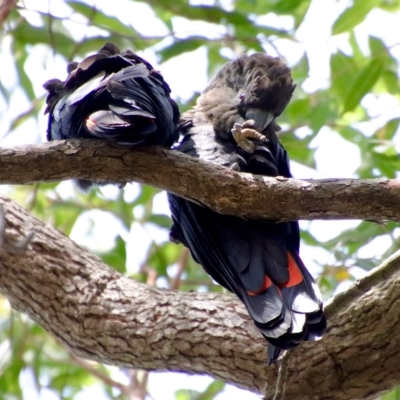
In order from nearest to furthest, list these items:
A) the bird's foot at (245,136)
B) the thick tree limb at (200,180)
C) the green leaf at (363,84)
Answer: the thick tree limb at (200,180)
the bird's foot at (245,136)
the green leaf at (363,84)

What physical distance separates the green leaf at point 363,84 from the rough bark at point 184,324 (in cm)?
140

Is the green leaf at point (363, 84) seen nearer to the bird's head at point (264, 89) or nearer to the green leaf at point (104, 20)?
the bird's head at point (264, 89)

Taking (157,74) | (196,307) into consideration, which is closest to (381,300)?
(196,307)

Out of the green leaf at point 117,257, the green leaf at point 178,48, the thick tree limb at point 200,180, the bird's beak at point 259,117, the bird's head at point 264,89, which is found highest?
the green leaf at point 178,48

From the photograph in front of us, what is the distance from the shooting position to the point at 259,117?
3.08 m

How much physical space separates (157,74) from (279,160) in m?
0.62

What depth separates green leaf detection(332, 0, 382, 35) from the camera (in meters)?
3.80

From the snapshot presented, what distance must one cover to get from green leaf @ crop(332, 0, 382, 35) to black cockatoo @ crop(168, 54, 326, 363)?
730 millimetres

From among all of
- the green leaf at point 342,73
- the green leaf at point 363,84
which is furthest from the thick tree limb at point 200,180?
the green leaf at point 342,73

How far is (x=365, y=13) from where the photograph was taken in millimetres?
3809

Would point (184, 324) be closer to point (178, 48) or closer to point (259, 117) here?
point (259, 117)

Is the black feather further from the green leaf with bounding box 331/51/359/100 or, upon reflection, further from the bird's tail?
the green leaf with bounding box 331/51/359/100

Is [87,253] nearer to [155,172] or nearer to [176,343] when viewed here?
[176,343]

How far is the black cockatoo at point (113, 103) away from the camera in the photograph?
245 cm
